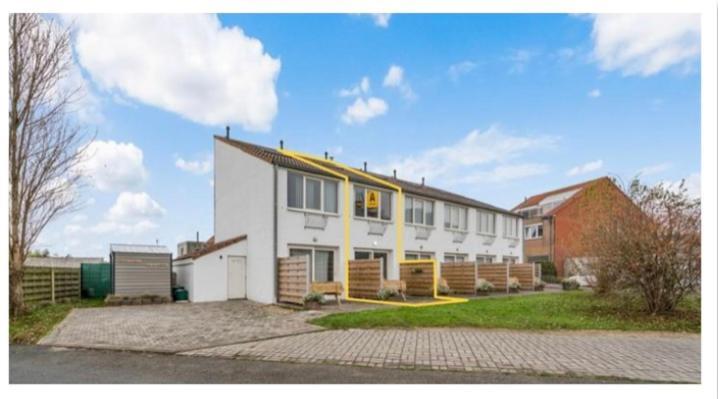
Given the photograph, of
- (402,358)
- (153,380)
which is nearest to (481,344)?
(402,358)

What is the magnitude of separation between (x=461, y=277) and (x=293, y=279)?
9108 millimetres

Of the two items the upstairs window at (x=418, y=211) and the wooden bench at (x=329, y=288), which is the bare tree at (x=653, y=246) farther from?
the upstairs window at (x=418, y=211)

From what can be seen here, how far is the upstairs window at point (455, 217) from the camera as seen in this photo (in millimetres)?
23681

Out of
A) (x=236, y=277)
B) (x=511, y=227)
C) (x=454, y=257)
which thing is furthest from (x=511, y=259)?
(x=236, y=277)

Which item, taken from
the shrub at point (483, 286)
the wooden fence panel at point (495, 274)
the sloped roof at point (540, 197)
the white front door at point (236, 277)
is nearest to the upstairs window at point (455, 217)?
the wooden fence panel at point (495, 274)

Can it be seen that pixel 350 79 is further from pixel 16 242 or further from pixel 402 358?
pixel 16 242

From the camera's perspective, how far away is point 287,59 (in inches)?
396

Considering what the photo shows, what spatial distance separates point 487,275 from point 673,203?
12.0 m

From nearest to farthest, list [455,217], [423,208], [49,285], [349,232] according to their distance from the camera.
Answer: [49,285] → [349,232] → [423,208] → [455,217]

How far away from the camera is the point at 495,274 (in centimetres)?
2164

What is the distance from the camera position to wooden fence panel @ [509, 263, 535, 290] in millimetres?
23625

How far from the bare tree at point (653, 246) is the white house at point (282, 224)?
9.52 meters

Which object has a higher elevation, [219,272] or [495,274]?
[219,272]

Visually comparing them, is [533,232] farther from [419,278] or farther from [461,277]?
[419,278]
